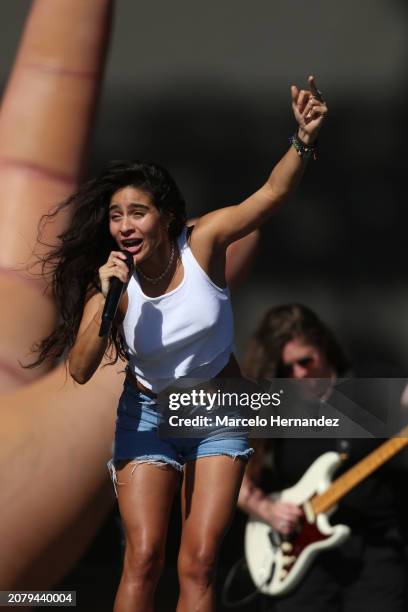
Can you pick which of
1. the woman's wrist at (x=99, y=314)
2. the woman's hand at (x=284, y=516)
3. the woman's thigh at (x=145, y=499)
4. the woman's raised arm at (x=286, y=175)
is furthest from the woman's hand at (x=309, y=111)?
the woman's hand at (x=284, y=516)

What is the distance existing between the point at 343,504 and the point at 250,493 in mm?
428

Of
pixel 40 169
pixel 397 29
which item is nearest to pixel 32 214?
pixel 40 169

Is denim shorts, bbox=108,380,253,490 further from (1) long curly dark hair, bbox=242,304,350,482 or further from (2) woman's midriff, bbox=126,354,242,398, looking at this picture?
(1) long curly dark hair, bbox=242,304,350,482

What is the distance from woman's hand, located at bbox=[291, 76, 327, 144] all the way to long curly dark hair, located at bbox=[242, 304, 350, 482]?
5.62 feet

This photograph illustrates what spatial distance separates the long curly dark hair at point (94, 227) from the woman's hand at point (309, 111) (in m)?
0.46

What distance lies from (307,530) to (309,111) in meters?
2.21

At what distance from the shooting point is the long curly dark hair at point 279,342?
4.66 metres

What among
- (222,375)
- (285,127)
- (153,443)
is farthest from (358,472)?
(285,127)

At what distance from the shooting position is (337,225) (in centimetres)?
588

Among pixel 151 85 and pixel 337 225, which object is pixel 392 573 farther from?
pixel 151 85

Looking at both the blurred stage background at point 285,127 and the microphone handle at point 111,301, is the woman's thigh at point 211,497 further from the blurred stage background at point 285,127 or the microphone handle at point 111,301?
the blurred stage background at point 285,127

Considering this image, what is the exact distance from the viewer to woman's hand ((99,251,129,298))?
9.69 ft

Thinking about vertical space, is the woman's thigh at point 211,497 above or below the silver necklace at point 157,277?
below

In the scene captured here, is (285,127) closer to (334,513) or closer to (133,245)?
(334,513)
